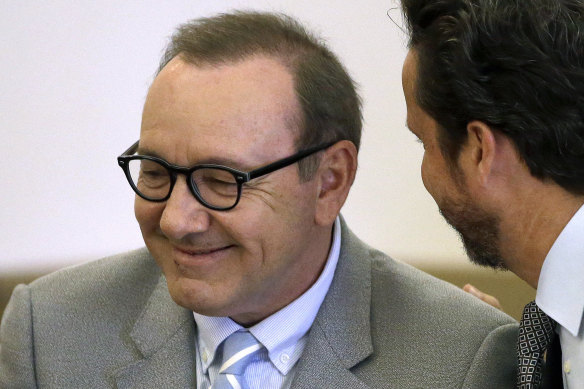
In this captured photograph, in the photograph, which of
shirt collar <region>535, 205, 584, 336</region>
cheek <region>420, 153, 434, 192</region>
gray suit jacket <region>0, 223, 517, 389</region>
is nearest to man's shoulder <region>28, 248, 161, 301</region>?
gray suit jacket <region>0, 223, 517, 389</region>

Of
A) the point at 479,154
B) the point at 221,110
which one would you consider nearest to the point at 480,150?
the point at 479,154

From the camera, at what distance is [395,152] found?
350 centimetres

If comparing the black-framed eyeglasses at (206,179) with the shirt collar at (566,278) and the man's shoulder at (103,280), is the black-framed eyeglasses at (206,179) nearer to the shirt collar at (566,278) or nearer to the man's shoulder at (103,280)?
the man's shoulder at (103,280)

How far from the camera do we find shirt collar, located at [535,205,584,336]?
1684 mm

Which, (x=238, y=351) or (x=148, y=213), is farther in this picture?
(x=238, y=351)

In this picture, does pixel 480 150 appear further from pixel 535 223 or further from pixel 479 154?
pixel 535 223

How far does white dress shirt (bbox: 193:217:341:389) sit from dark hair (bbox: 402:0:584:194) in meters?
0.55

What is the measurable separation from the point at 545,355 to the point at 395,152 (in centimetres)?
174

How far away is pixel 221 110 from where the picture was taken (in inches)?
70.2

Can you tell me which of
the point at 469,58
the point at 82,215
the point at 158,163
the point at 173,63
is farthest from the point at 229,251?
the point at 82,215

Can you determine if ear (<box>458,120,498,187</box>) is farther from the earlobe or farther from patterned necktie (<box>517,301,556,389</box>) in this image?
patterned necktie (<box>517,301,556,389</box>)

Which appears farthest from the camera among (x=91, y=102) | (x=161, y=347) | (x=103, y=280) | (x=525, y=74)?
(x=91, y=102)

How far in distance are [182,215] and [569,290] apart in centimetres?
76

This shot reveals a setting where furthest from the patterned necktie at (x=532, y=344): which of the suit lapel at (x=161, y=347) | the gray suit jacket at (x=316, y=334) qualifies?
the suit lapel at (x=161, y=347)
